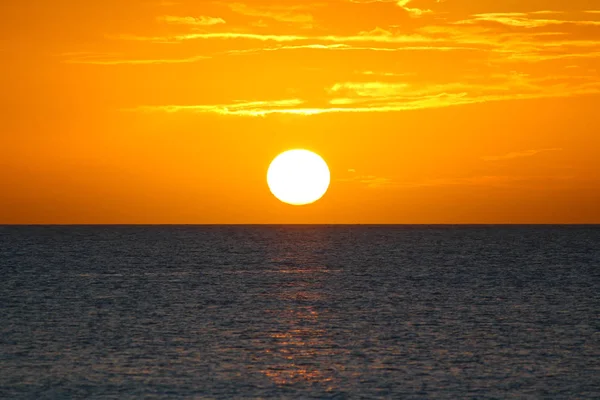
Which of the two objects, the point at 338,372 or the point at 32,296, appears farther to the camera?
the point at 32,296

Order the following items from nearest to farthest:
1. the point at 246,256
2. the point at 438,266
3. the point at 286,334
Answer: the point at 286,334
the point at 438,266
the point at 246,256

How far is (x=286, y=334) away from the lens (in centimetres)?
5484

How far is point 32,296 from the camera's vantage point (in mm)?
81562

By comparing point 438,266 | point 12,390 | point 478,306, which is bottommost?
point 12,390

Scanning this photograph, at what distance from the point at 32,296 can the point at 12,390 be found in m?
45.7

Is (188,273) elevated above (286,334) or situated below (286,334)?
above

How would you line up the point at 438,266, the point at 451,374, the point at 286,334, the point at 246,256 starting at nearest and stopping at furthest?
the point at 451,374 → the point at 286,334 → the point at 438,266 → the point at 246,256

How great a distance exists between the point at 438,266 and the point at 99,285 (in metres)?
56.6

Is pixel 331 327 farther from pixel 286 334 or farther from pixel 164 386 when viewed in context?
pixel 164 386

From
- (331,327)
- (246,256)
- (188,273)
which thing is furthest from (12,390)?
(246,256)

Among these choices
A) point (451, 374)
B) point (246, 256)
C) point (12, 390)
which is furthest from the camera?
point (246, 256)

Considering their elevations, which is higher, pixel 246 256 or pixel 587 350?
pixel 246 256

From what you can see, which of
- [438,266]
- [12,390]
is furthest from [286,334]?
[438,266]

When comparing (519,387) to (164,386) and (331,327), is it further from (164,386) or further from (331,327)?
(331,327)
